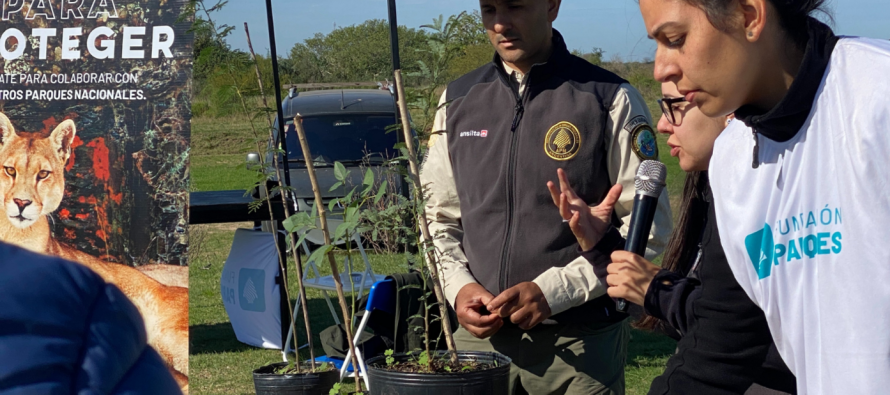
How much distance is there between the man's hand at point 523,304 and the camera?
2197 mm

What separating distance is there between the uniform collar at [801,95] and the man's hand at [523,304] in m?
A: 1.11

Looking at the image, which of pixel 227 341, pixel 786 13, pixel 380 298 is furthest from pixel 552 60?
pixel 227 341

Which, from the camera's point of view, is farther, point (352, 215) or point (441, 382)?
point (352, 215)

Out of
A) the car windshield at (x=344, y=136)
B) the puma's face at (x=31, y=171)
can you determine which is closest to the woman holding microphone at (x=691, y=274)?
the puma's face at (x=31, y=171)

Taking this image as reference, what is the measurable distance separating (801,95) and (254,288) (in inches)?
203

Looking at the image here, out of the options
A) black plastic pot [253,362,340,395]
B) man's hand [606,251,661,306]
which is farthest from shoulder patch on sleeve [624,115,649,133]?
black plastic pot [253,362,340,395]

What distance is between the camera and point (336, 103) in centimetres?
871

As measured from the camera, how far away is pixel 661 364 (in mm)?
5945

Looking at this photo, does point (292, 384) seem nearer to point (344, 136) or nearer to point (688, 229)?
point (688, 229)

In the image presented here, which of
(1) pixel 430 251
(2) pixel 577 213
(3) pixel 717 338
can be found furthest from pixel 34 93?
(3) pixel 717 338

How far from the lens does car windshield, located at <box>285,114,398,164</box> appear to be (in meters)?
8.36

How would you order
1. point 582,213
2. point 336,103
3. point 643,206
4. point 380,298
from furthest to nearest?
point 336,103 → point 380,298 → point 582,213 → point 643,206

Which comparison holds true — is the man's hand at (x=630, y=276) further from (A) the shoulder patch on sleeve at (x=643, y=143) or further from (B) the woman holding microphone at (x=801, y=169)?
(A) the shoulder patch on sleeve at (x=643, y=143)

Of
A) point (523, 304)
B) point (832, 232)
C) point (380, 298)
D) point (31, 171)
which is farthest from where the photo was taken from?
point (380, 298)
